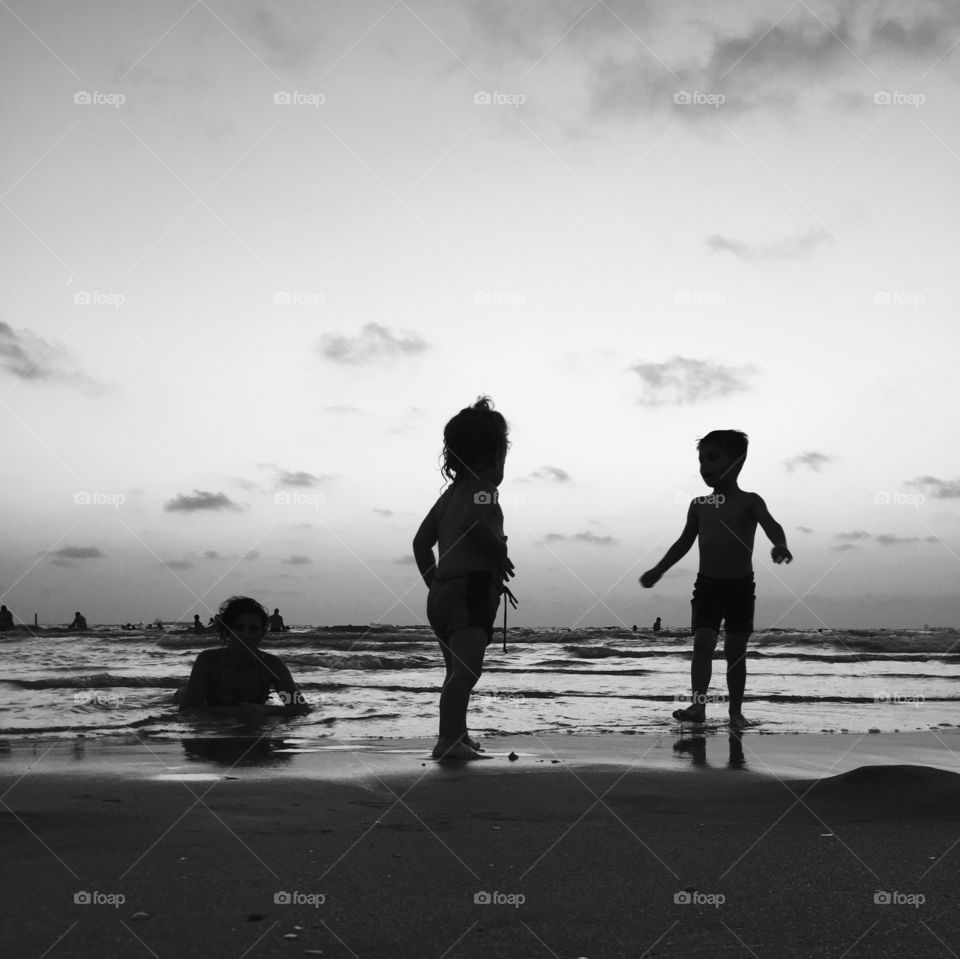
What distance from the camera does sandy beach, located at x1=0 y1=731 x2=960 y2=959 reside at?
175 cm

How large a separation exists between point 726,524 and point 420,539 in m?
2.60

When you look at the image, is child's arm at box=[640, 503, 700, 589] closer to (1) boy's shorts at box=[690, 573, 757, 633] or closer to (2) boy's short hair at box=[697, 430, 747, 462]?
(1) boy's shorts at box=[690, 573, 757, 633]

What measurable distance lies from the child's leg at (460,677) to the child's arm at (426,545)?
0.46 metres

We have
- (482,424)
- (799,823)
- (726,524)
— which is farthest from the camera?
(726,524)

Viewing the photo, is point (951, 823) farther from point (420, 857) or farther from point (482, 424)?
point (482, 424)

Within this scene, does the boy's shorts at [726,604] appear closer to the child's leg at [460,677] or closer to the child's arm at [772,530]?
the child's arm at [772,530]

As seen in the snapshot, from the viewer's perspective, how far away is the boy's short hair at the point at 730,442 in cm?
660

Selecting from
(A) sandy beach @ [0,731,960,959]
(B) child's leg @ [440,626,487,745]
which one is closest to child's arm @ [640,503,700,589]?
(B) child's leg @ [440,626,487,745]

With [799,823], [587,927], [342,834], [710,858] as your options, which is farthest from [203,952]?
[799,823]

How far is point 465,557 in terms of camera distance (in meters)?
4.81

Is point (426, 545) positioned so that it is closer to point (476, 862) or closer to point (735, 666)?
point (735, 666)

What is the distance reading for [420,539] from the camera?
5070 millimetres

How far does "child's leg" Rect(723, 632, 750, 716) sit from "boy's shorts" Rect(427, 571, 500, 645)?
231 cm

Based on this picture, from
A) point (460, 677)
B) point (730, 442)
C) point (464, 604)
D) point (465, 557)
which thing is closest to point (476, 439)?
point (465, 557)
